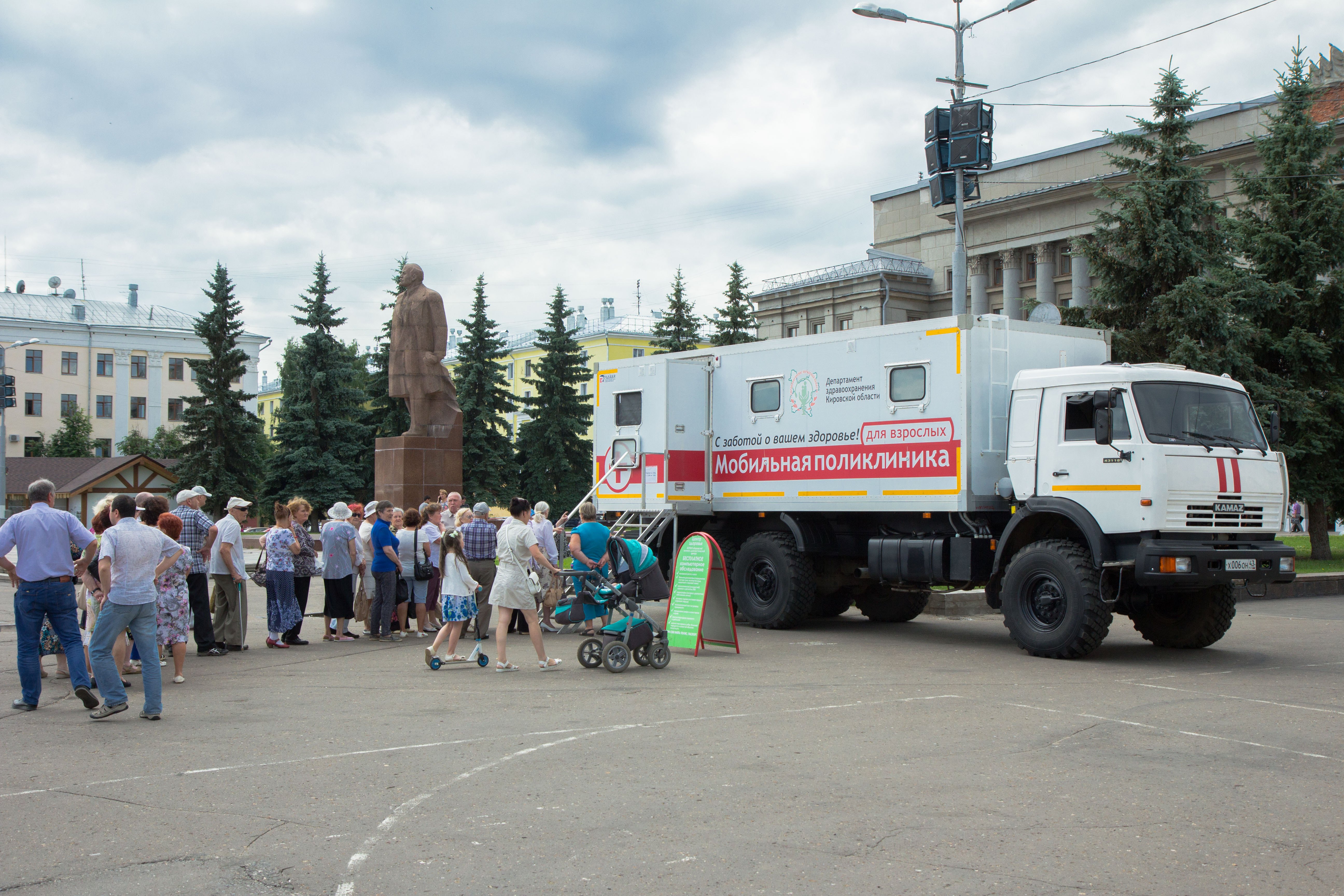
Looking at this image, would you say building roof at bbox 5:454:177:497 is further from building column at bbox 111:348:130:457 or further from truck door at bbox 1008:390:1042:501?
truck door at bbox 1008:390:1042:501

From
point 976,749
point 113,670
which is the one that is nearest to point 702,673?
point 976,749

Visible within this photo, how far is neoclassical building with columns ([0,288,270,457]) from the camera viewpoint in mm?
86500

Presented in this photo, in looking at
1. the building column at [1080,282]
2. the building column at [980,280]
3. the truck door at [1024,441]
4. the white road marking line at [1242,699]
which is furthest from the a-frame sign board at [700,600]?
the building column at [980,280]

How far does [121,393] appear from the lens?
89.4 meters

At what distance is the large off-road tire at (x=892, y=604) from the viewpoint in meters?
17.0

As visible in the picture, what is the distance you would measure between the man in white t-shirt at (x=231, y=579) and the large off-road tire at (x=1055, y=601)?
8.00 m

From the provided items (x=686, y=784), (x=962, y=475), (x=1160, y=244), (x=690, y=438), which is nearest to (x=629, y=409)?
(x=690, y=438)

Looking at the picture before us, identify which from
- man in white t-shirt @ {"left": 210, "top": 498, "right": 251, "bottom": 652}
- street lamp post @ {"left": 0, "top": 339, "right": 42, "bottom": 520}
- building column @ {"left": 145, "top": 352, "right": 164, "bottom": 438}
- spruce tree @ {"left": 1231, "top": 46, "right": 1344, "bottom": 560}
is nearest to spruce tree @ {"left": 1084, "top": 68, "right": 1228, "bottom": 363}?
spruce tree @ {"left": 1231, "top": 46, "right": 1344, "bottom": 560}

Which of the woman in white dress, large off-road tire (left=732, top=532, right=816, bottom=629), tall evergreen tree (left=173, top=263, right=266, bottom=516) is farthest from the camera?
tall evergreen tree (left=173, top=263, right=266, bottom=516)

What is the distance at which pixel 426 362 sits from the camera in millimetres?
24719

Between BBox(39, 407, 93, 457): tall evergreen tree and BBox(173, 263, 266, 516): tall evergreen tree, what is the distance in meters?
39.2

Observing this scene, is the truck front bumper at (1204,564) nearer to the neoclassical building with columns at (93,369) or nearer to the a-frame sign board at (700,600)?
the a-frame sign board at (700,600)

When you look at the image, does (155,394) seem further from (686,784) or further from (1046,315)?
(686,784)

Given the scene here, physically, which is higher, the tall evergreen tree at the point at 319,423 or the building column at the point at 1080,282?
the building column at the point at 1080,282
